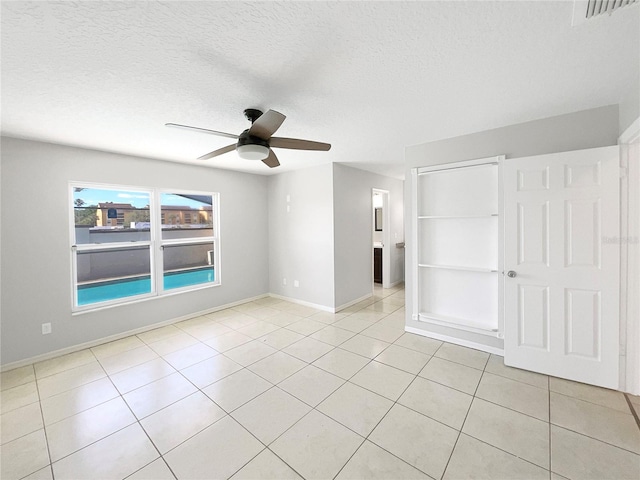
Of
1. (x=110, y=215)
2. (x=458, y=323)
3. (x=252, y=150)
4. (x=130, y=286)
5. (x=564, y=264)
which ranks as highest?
(x=252, y=150)

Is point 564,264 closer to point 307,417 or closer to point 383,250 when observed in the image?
point 307,417

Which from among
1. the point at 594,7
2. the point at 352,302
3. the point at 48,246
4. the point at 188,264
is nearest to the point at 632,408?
Result: the point at 594,7

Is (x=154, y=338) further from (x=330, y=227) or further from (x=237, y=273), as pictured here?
(x=330, y=227)

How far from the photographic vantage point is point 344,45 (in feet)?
4.78

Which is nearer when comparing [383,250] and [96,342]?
[96,342]

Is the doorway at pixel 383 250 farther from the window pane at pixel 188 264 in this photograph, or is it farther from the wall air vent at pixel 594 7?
the wall air vent at pixel 594 7

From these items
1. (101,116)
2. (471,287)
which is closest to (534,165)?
(471,287)

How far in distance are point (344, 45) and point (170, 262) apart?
4.59 meters

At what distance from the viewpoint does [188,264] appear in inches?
215

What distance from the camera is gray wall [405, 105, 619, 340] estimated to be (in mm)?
2279

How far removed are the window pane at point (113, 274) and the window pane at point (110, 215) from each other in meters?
0.25

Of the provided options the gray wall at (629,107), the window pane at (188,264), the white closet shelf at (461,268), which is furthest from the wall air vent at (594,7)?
the window pane at (188,264)

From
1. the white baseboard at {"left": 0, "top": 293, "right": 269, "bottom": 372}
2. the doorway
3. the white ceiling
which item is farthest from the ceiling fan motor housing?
the doorway

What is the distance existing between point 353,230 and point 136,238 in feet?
11.2
